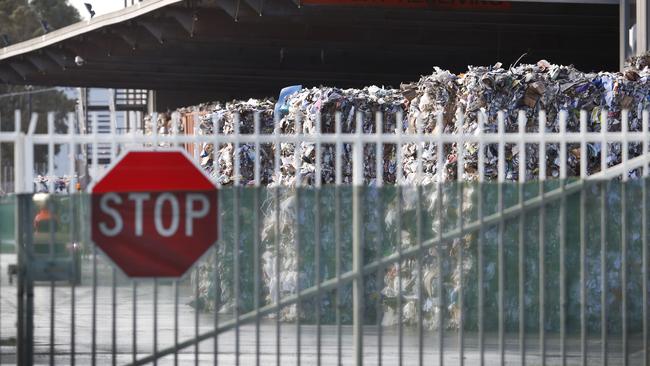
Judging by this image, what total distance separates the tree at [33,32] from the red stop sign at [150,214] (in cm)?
8656

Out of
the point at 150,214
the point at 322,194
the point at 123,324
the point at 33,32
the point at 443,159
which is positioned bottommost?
the point at 123,324

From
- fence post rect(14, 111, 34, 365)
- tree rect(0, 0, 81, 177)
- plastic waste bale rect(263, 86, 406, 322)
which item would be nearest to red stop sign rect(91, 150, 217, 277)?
fence post rect(14, 111, 34, 365)

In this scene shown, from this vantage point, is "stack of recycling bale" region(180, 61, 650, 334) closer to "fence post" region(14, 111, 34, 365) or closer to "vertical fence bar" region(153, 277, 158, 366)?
"vertical fence bar" region(153, 277, 158, 366)

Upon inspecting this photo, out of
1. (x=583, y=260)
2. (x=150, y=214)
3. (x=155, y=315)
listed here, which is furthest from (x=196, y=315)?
(x=583, y=260)

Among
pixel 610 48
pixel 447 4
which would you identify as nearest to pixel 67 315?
pixel 447 4

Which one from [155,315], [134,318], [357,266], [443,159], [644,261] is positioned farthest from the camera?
[443,159]

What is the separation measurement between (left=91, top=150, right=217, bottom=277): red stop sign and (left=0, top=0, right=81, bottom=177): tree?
86562 millimetres

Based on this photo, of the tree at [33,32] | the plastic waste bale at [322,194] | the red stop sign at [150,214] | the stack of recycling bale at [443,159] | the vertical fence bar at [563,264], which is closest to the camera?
the red stop sign at [150,214]

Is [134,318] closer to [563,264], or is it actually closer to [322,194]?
[322,194]

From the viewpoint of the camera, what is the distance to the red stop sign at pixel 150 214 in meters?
9.24

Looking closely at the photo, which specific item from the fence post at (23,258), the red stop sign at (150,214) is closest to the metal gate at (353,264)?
the fence post at (23,258)

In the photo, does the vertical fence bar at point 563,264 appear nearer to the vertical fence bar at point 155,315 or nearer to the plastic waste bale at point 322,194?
the plastic waste bale at point 322,194

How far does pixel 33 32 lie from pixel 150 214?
92067 millimetres

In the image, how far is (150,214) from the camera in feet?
30.4
